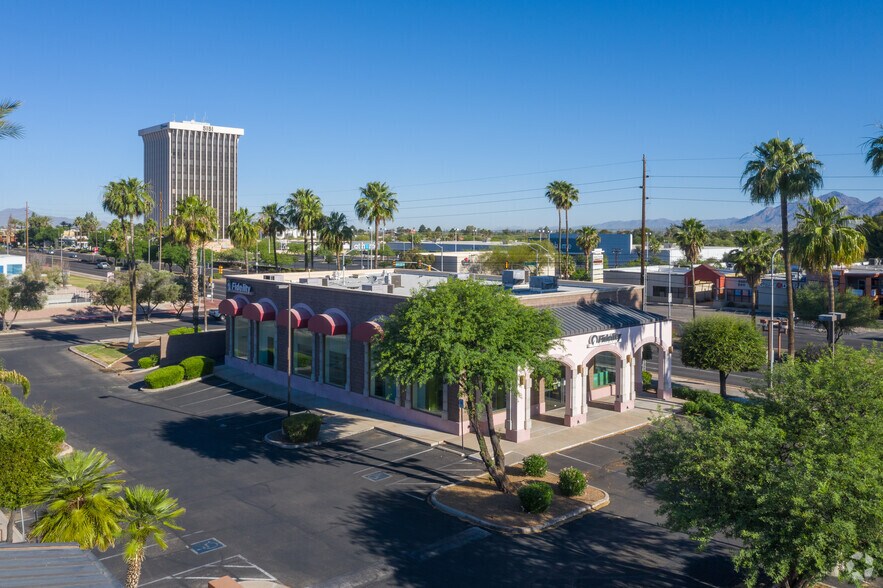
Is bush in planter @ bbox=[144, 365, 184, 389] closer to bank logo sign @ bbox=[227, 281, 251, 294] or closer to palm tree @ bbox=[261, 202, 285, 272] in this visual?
bank logo sign @ bbox=[227, 281, 251, 294]

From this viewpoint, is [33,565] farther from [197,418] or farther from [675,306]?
[675,306]

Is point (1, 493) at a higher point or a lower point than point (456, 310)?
lower

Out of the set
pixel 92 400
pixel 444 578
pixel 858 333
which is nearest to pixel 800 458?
pixel 444 578

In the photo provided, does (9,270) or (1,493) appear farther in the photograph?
(9,270)

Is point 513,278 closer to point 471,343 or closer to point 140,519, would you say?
point 471,343

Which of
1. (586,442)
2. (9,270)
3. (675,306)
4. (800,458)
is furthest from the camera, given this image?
(9,270)

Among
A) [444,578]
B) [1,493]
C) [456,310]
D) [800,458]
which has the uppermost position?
[456,310]

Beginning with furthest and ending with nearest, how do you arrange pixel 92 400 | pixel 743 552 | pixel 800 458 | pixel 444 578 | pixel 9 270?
1. pixel 9 270
2. pixel 92 400
3. pixel 444 578
4. pixel 800 458
5. pixel 743 552
